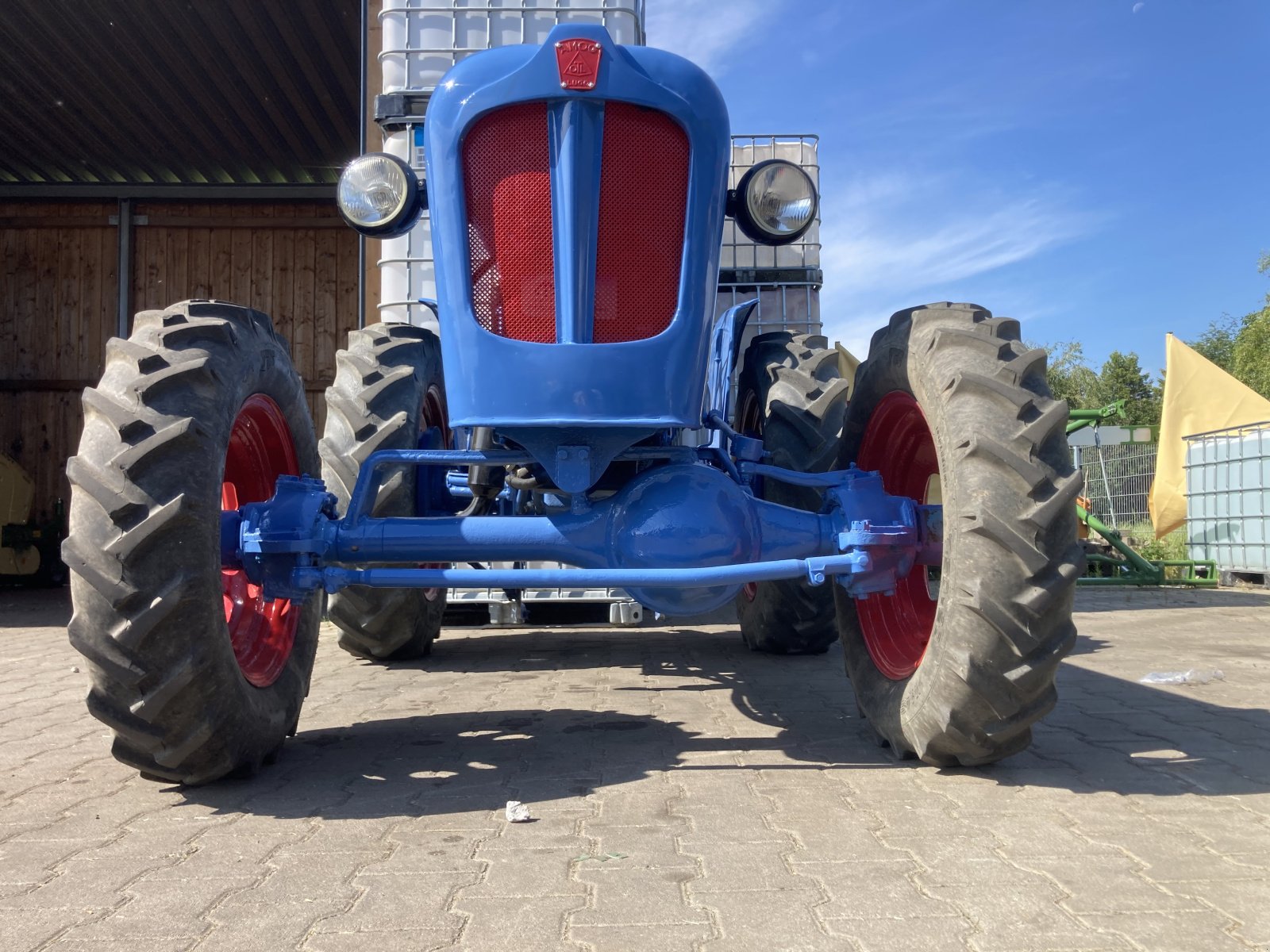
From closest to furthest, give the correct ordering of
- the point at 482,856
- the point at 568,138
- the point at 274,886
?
the point at 274,886 < the point at 482,856 < the point at 568,138

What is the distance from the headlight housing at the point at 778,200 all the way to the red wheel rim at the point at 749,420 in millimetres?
1726

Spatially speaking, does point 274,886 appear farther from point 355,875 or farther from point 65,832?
point 65,832

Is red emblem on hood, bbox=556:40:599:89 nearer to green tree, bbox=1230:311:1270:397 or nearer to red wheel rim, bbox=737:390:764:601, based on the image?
red wheel rim, bbox=737:390:764:601

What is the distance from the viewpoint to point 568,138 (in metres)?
3.09

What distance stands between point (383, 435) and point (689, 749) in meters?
1.73

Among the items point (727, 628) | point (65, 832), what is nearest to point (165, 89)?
point (727, 628)

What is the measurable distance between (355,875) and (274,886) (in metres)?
0.17

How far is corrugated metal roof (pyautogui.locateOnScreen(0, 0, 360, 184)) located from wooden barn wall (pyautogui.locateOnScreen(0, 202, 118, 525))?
0.64 m

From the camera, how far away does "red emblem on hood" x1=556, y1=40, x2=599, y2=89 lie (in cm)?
307

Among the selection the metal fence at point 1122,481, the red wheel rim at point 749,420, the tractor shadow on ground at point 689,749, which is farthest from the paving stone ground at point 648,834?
the metal fence at point 1122,481

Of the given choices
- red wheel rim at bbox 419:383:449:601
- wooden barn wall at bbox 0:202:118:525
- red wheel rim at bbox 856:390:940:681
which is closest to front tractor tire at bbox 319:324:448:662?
red wheel rim at bbox 419:383:449:601

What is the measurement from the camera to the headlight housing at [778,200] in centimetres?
345

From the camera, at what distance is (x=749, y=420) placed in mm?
5500

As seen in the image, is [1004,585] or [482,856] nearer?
[482,856]
